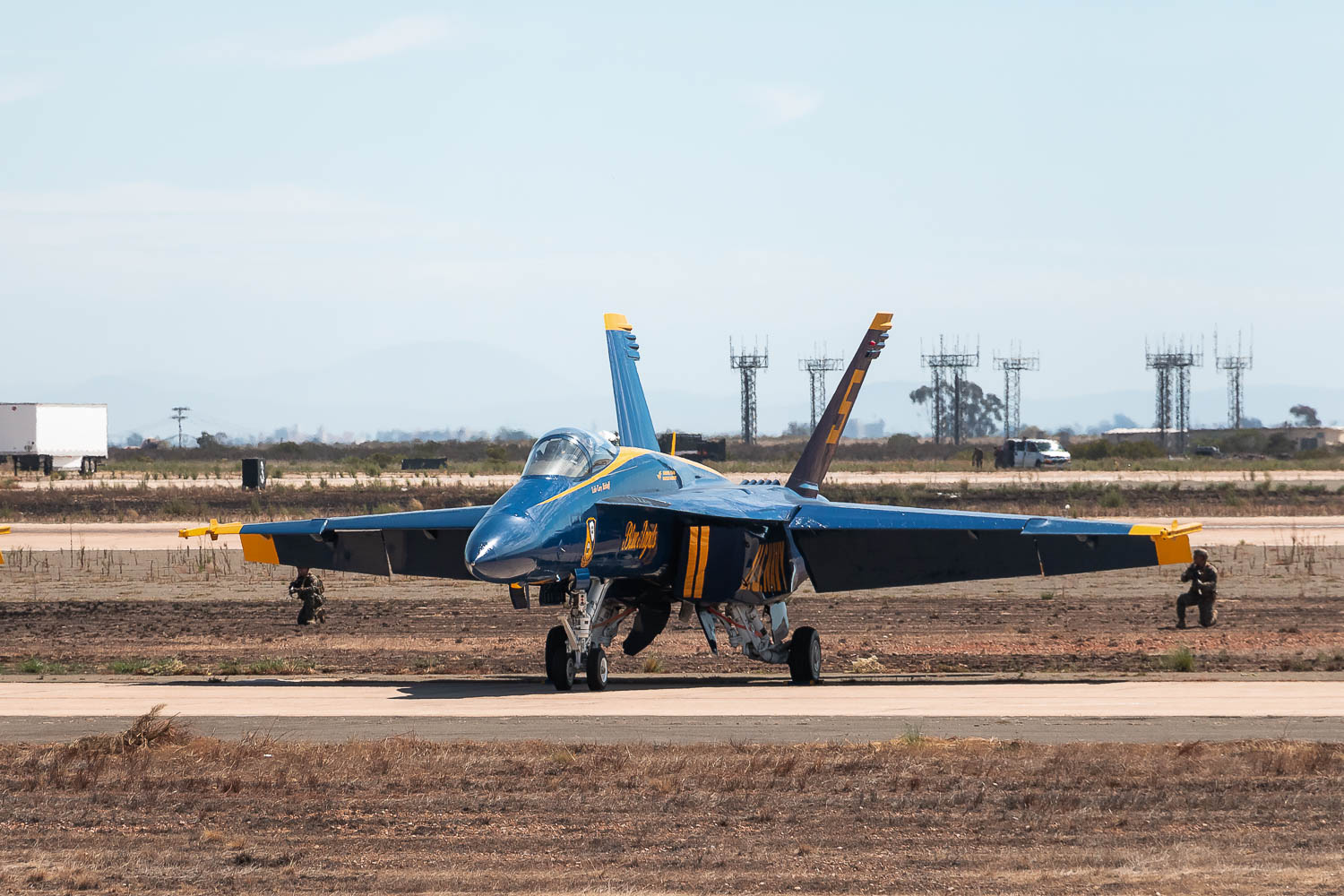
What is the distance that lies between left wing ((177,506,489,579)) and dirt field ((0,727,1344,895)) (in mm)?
7713

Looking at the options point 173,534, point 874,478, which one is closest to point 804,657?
point 173,534

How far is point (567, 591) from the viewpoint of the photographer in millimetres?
19031

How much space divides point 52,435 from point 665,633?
266 feet

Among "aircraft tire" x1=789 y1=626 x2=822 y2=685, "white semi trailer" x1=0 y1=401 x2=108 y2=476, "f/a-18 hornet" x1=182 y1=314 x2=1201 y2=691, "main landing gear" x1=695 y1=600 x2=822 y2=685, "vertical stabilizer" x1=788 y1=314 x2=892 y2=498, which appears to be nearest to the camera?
"f/a-18 hornet" x1=182 y1=314 x2=1201 y2=691

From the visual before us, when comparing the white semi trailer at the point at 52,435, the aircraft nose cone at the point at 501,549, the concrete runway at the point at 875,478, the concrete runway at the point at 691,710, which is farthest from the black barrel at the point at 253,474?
the aircraft nose cone at the point at 501,549

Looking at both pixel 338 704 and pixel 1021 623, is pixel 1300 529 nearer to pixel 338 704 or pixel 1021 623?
pixel 1021 623

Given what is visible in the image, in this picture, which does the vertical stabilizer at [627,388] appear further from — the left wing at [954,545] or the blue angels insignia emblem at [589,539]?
the blue angels insignia emblem at [589,539]

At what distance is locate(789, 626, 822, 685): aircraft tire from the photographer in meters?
21.3

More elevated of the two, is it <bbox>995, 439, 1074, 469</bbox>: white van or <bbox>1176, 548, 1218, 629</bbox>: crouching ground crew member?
<bbox>995, 439, 1074, 469</bbox>: white van

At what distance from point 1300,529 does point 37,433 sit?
77.5 meters

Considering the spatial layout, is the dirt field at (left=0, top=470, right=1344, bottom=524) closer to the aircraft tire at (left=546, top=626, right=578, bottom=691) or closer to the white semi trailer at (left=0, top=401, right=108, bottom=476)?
the white semi trailer at (left=0, top=401, right=108, bottom=476)

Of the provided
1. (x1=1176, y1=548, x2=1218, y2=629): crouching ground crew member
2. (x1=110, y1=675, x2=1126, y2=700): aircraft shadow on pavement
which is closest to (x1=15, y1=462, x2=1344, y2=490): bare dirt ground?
(x1=1176, y1=548, x2=1218, y2=629): crouching ground crew member

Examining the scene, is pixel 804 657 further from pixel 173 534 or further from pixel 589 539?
pixel 173 534

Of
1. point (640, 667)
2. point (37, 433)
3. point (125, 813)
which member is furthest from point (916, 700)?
point (37, 433)
